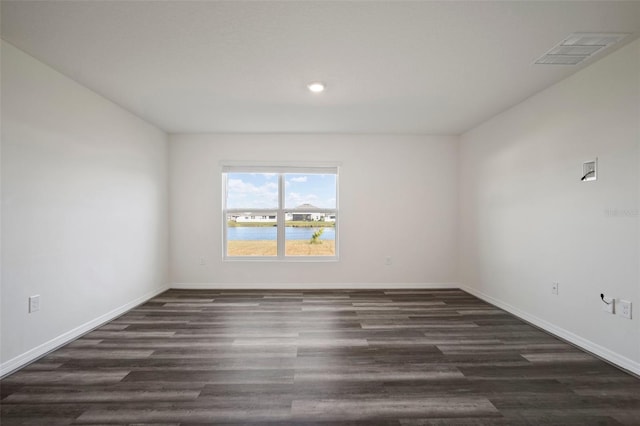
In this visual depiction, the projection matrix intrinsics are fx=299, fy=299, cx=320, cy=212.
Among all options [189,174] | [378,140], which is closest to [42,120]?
[189,174]

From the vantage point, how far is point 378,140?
476cm

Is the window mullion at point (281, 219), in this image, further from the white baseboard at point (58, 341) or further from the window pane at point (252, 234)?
the white baseboard at point (58, 341)

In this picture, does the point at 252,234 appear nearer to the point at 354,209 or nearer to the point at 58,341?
the point at 354,209

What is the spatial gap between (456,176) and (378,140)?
1395 mm

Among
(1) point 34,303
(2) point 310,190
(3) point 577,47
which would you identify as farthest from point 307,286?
(3) point 577,47

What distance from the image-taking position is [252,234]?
4.85 metres

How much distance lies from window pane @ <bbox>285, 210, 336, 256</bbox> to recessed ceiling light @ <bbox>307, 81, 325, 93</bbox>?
2.24 m

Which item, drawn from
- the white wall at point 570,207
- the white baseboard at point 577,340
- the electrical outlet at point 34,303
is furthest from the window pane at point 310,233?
the electrical outlet at point 34,303

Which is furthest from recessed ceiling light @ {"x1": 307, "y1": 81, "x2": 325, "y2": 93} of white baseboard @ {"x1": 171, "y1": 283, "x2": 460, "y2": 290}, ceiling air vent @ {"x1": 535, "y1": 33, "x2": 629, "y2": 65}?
white baseboard @ {"x1": 171, "y1": 283, "x2": 460, "y2": 290}

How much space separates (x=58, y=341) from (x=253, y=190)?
9.66ft

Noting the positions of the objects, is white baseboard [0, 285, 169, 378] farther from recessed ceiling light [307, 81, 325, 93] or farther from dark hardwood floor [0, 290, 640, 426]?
recessed ceiling light [307, 81, 325, 93]

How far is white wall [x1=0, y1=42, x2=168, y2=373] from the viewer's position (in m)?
2.25

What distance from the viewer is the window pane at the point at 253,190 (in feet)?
15.9

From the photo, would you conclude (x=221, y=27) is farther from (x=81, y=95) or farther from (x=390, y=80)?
(x=81, y=95)
